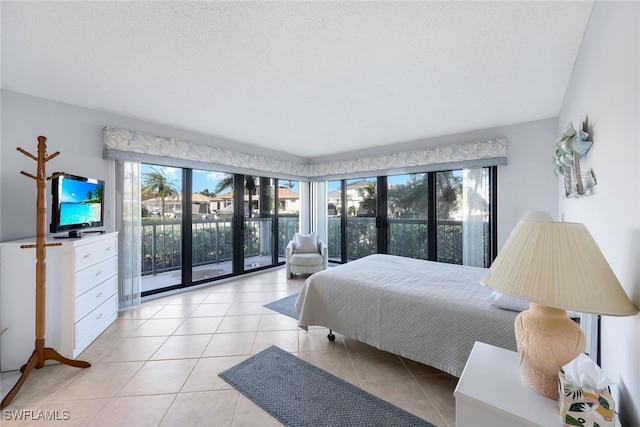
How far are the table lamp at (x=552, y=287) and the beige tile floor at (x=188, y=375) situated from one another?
95 centimetres

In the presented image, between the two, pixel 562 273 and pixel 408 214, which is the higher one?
pixel 408 214

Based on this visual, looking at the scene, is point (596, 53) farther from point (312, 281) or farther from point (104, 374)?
point (104, 374)

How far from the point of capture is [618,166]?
1.05 metres

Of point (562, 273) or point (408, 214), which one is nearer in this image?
point (562, 273)

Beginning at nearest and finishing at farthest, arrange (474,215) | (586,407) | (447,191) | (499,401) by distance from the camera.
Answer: (586,407)
(499,401)
(474,215)
(447,191)

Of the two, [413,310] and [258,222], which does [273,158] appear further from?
[413,310]

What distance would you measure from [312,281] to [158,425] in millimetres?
1469

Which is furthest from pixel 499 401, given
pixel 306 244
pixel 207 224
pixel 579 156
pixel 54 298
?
pixel 207 224

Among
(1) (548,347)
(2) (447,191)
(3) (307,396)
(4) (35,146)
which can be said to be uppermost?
(4) (35,146)

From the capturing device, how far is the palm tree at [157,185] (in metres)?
3.68

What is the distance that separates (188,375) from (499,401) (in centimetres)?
208

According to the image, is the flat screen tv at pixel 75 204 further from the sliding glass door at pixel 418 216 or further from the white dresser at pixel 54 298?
the sliding glass door at pixel 418 216

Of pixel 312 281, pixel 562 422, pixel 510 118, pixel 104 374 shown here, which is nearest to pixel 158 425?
pixel 104 374

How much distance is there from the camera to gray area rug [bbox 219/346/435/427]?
155 centimetres
